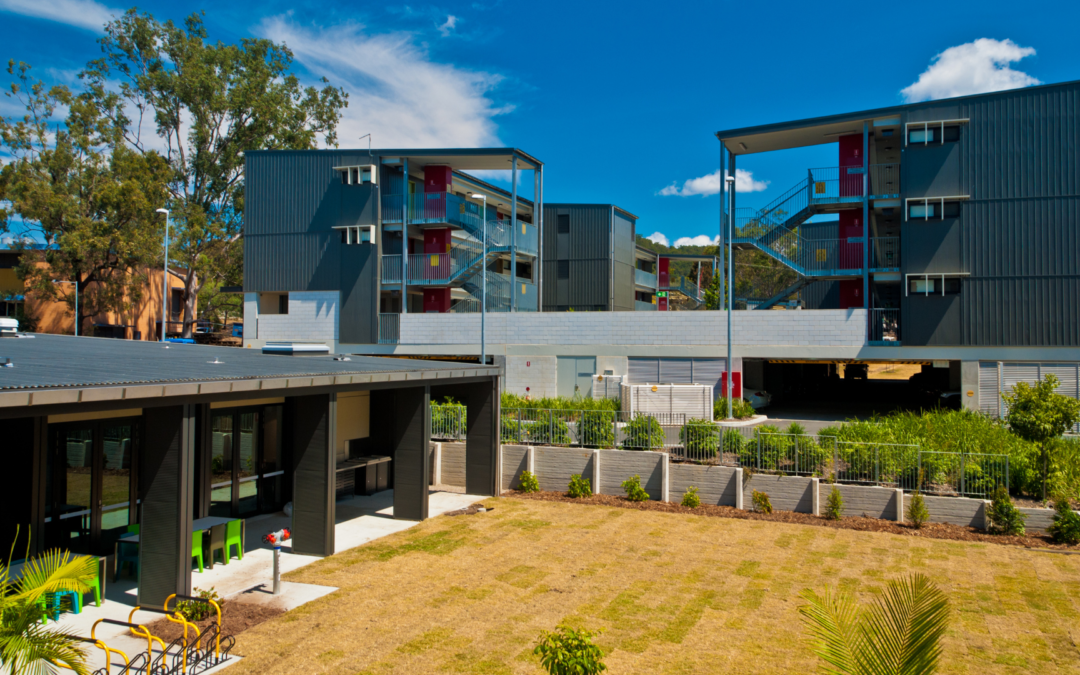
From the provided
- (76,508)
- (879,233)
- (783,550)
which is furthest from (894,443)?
(879,233)

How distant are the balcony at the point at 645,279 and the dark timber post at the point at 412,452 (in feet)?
147

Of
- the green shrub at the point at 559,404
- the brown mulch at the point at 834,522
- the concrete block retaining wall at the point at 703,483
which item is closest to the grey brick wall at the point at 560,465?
the concrete block retaining wall at the point at 703,483

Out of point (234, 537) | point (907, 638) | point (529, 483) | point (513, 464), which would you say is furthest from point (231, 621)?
point (513, 464)

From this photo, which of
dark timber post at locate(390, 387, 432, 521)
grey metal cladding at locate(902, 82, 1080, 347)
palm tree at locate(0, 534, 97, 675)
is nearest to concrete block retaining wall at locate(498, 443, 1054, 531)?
dark timber post at locate(390, 387, 432, 521)

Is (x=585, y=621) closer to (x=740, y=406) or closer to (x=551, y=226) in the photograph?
(x=740, y=406)

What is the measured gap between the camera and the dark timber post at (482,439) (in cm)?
2003

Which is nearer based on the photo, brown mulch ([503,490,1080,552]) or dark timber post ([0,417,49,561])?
dark timber post ([0,417,49,561])

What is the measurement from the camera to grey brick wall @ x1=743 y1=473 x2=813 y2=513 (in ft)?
59.9

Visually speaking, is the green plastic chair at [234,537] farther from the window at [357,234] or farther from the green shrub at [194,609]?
the window at [357,234]

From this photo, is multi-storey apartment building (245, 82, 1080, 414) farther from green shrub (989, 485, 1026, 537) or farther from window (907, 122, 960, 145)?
green shrub (989, 485, 1026, 537)

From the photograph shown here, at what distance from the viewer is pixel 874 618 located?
562 cm

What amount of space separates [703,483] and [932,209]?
64.0 ft

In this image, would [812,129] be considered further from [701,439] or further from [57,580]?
[57,580]

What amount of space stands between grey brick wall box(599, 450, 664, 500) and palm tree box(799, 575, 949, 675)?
14231 millimetres
